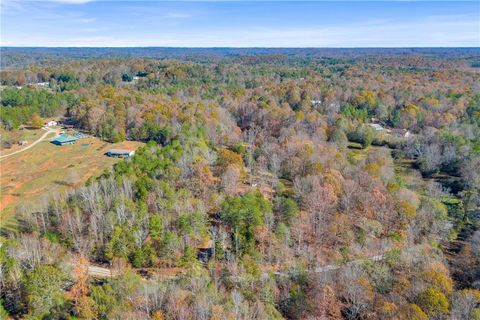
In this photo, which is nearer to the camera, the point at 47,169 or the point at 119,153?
the point at 47,169

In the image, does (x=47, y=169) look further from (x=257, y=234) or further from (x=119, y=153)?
(x=257, y=234)

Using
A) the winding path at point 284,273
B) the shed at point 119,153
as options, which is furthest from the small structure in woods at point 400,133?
the shed at point 119,153

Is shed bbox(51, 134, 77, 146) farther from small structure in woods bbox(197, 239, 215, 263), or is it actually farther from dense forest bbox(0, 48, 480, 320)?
small structure in woods bbox(197, 239, 215, 263)

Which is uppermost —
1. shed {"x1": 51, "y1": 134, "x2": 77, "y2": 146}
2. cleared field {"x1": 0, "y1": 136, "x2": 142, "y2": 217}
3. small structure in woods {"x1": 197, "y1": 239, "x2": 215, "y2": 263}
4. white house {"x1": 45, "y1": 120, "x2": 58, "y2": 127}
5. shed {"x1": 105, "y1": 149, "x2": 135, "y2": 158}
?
white house {"x1": 45, "y1": 120, "x2": 58, "y2": 127}

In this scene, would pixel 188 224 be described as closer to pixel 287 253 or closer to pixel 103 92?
pixel 287 253

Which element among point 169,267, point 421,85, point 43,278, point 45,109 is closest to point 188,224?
point 169,267

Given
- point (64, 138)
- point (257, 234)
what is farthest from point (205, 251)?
point (64, 138)

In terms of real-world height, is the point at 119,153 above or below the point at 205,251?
above

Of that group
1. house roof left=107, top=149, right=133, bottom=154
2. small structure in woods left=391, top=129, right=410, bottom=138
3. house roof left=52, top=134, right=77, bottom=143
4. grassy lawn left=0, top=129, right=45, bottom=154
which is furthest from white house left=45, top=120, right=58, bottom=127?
small structure in woods left=391, top=129, right=410, bottom=138

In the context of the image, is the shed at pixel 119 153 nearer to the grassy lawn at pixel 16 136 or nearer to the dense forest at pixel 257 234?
the dense forest at pixel 257 234
